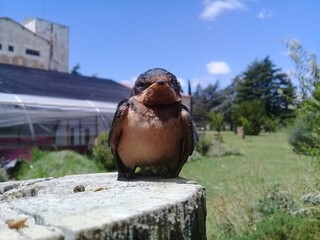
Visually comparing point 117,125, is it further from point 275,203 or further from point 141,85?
point 275,203

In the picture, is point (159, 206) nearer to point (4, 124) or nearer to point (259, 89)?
point (4, 124)

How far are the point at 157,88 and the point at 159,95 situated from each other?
0.05m

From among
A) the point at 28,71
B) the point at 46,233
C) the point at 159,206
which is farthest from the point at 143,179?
the point at 28,71

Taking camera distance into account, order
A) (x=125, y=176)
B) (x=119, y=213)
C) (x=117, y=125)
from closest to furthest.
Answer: (x=119, y=213)
(x=117, y=125)
(x=125, y=176)

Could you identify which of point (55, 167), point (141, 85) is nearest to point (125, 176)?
point (141, 85)

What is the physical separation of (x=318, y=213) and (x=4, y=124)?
10.1m

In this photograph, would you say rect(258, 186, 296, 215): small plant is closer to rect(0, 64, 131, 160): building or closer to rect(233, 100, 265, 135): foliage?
rect(0, 64, 131, 160): building

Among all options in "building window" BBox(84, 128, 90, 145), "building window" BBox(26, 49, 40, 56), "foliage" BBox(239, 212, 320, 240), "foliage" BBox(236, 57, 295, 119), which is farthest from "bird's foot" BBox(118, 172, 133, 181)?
"foliage" BBox(236, 57, 295, 119)

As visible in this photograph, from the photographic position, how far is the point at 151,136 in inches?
90.0

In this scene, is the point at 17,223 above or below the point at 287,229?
above

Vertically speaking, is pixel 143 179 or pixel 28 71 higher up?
pixel 28 71

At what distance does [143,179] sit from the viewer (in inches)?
98.3

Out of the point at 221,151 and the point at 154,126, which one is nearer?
the point at 154,126

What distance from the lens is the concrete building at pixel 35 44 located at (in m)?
25.1
